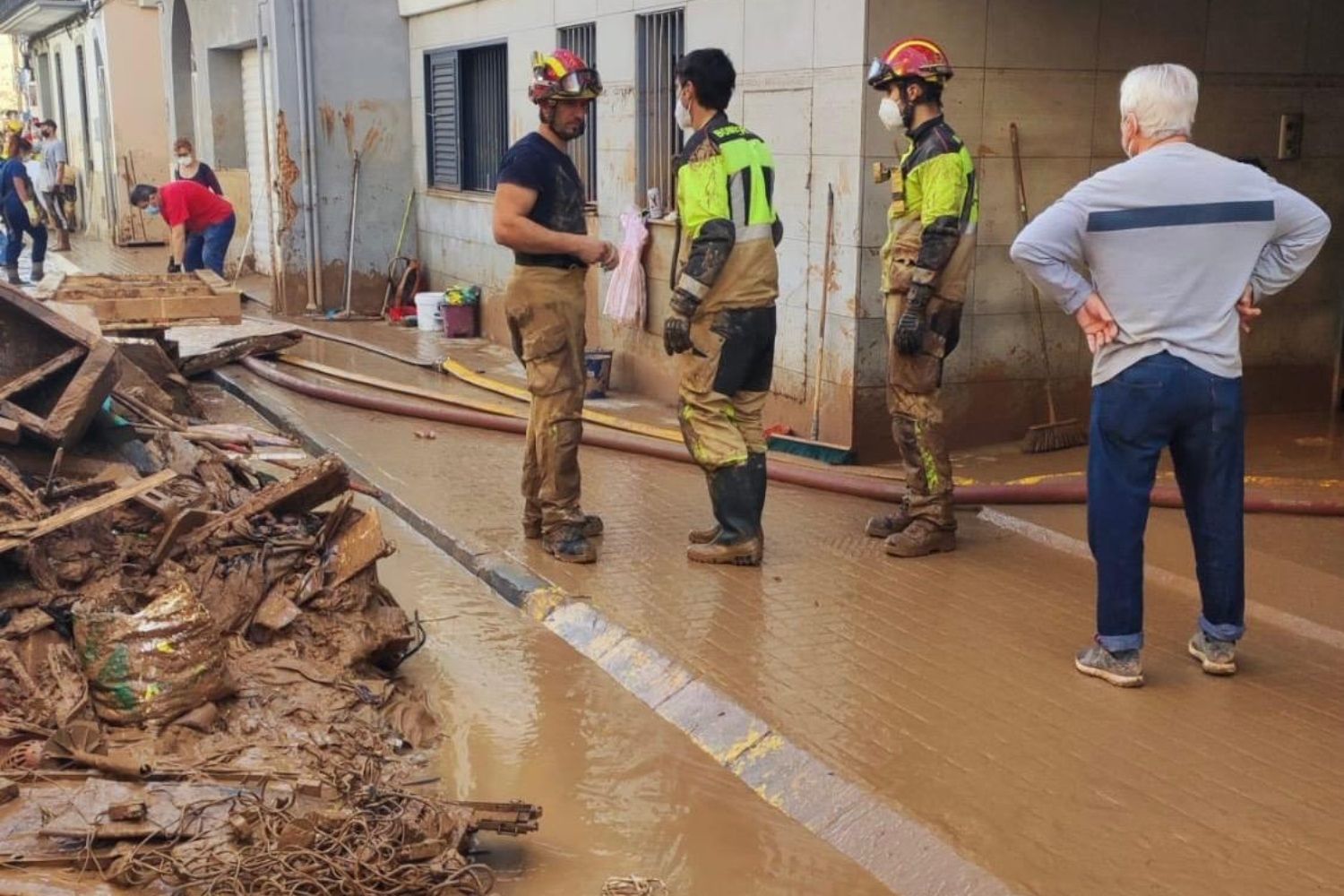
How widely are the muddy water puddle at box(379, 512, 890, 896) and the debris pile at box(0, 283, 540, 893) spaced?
14cm

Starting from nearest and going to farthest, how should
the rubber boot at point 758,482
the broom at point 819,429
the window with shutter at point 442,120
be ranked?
the rubber boot at point 758,482, the broom at point 819,429, the window with shutter at point 442,120

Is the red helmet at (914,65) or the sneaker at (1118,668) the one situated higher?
the red helmet at (914,65)

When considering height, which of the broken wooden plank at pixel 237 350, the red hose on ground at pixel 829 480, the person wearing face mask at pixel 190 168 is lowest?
the red hose on ground at pixel 829 480

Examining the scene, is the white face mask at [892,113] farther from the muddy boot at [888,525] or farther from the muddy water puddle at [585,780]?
the muddy water puddle at [585,780]

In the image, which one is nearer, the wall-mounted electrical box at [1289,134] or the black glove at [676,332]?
the black glove at [676,332]

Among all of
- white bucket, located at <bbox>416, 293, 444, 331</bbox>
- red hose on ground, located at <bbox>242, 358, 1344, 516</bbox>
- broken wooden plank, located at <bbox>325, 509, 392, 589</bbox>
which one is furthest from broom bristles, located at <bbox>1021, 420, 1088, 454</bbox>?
white bucket, located at <bbox>416, 293, 444, 331</bbox>

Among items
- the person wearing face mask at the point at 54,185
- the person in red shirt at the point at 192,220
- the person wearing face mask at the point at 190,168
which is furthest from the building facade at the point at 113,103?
the person in red shirt at the point at 192,220

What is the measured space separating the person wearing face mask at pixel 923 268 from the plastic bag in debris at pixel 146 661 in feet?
10.4

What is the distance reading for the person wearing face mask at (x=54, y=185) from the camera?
23922 millimetres

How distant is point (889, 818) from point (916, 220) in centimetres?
304

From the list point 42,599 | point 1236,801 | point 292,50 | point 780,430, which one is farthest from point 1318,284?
point 292,50

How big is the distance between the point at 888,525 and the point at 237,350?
267 inches

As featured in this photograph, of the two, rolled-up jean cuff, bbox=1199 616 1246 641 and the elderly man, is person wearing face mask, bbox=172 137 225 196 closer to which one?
the elderly man

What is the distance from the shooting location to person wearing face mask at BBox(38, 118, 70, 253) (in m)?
23.9
